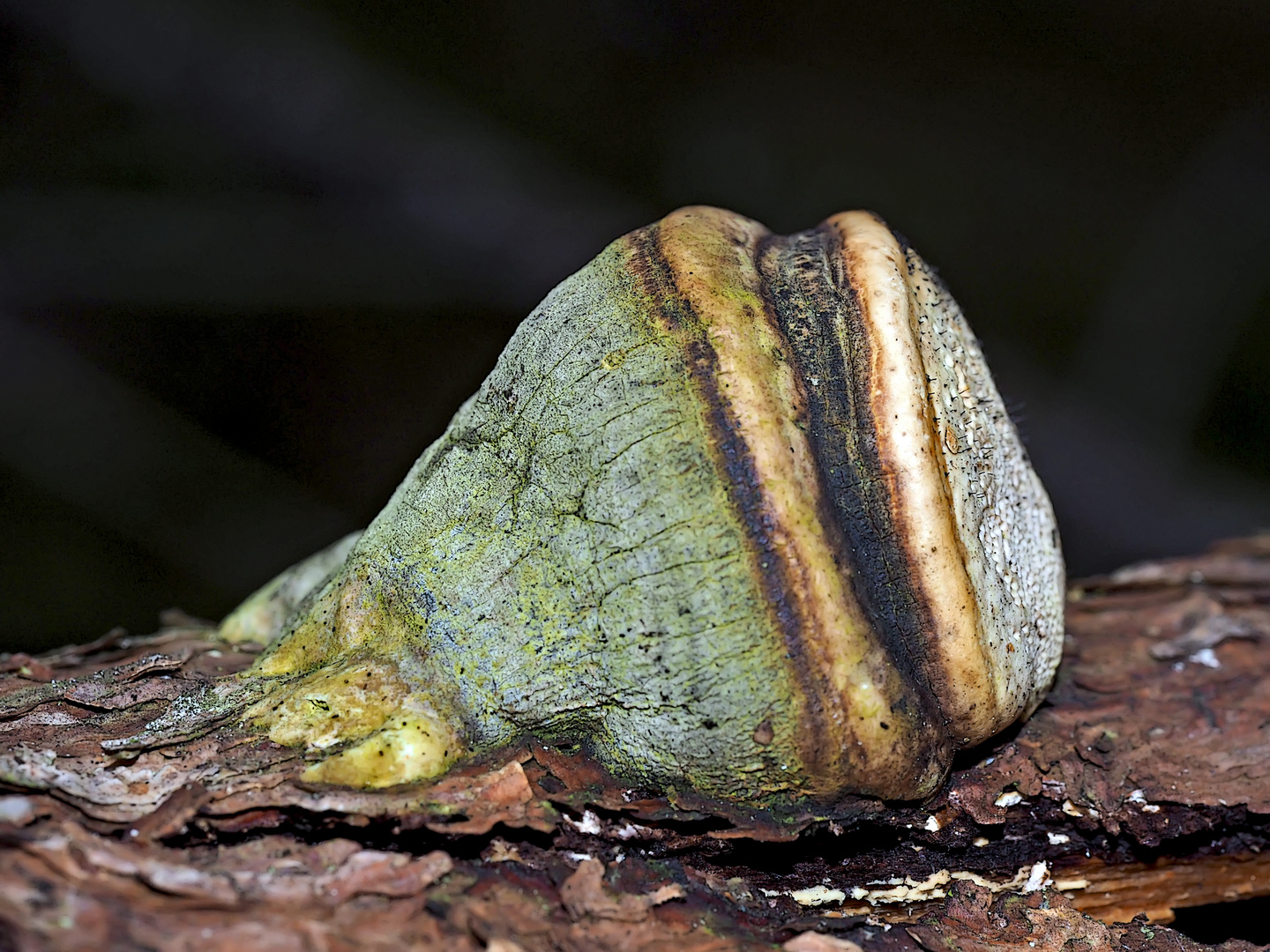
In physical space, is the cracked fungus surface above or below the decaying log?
above

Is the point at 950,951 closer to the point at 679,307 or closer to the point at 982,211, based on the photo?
the point at 679,307

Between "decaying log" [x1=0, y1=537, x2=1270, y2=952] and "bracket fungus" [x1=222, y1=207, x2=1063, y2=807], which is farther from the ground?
"bracket fungus" [x1=222, y1=207, x2=1063, y2=807]

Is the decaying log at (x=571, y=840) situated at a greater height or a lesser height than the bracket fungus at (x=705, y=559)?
lesser

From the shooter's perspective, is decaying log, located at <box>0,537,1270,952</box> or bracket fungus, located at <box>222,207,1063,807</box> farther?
bracket fungus, located at <box>222,207,1063,807</box>

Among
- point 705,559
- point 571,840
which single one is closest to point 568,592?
point 705,559

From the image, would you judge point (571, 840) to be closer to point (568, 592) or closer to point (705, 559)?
point (568, 592)

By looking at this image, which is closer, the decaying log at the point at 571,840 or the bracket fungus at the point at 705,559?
the decaying log at the point at 571,840

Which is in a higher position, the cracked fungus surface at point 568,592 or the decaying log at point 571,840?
the cracked fungus surface at point 568,592
